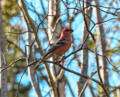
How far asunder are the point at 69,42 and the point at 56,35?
27.2 inches

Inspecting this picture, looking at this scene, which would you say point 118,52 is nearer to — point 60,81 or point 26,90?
Answer: point 60,81

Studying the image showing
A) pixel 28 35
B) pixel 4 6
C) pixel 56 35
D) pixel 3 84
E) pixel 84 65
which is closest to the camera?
pixel 3 84

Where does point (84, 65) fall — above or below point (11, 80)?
below

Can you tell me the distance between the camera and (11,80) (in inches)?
281

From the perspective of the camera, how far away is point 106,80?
15.7ft

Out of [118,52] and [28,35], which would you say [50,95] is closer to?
[28,35]

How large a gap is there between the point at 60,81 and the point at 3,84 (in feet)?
4.29

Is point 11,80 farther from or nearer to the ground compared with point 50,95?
farther from the ground

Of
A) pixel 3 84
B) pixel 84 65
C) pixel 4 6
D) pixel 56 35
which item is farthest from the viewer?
pixel 4 6

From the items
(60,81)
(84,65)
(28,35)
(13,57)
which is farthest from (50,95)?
(13,57)

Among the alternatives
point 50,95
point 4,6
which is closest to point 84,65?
point 50,95

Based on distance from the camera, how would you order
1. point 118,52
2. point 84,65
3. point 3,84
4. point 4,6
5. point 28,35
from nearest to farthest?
point 3,84 < point 84,65 < point 28,35 < point 118,52 < point 4,6

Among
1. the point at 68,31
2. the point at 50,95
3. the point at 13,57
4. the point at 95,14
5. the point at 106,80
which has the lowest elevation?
the point at 50,95

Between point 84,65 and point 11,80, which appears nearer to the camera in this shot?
point 84,65
